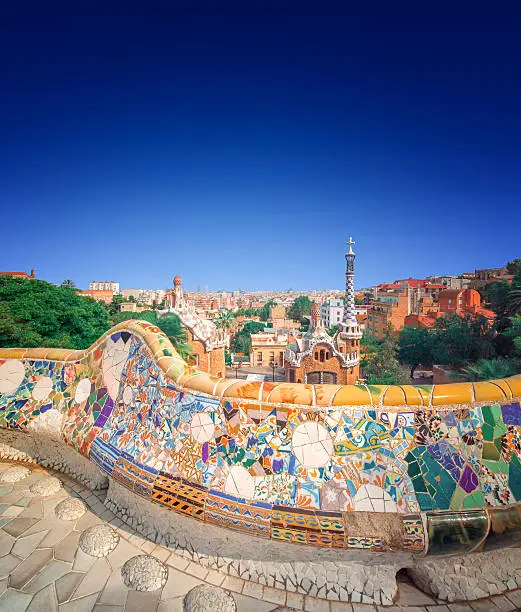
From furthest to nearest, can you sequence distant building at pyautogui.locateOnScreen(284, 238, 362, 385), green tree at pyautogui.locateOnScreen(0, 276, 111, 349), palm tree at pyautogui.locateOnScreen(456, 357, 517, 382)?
distant building at pyautogui.locateOnScreen(284, 238, 362, 385)
palm tree at pyautogui.locateOnScreen(456, 357, 517, 382)
green tree at pyautogui.locateOnScreen(0, 276, 111, 349)

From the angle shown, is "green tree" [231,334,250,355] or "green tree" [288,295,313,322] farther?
"green tree" [288,295,313,322]

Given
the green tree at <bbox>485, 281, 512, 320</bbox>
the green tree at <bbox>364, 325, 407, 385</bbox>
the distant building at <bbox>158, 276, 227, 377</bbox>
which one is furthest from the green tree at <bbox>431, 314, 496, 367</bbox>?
the distant building at <bbox>158, 276, 227, 377</bbox>

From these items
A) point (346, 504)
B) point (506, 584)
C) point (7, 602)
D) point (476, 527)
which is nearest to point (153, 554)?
point (7, 602)

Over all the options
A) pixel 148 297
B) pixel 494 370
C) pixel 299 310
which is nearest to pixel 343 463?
pixel 494 370

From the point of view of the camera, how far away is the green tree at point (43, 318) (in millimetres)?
9953

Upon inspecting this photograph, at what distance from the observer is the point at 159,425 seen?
11.1ft

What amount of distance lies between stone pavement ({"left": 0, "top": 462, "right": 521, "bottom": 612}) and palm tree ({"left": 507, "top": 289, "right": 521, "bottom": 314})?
19357 mm

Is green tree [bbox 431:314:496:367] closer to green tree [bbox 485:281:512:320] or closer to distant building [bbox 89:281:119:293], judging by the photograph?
green tree [bbox 485:281:512:320]

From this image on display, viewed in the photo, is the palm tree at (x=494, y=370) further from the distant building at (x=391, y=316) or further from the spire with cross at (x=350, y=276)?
the distant building at (x=391, y=316)

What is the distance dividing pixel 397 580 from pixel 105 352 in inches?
147

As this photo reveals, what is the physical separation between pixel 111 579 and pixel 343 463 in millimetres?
2070

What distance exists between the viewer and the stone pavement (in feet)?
8.57

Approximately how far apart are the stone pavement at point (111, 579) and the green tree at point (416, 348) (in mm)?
21336

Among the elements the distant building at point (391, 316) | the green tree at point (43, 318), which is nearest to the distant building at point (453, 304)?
the distant building at point (391, 316)
